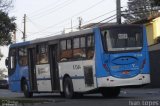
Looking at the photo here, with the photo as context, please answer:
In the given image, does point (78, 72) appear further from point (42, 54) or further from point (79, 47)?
point (42, 54)

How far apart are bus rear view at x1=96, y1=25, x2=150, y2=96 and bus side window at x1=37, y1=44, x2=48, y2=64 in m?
5.21

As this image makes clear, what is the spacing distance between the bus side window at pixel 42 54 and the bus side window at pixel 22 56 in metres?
1.60

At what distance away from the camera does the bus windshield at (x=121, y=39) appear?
23.2 meters

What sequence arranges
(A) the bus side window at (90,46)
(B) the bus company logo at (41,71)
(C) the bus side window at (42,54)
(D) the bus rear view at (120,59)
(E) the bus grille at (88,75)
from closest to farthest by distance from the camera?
(D) the bus rear view at (120,59)
(A) the bus side window at (90,46)
(E) the bus grille at (88,75)
(C) the bus side window at (42,54)
(B) the bus company logo at (41,71)

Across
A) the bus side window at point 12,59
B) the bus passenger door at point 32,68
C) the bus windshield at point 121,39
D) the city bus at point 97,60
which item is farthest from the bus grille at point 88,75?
the bus side window at point 12,59

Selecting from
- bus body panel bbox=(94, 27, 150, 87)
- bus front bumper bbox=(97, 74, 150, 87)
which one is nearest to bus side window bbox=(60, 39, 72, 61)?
bus body panel bbox=(94, 27, 150, 87)

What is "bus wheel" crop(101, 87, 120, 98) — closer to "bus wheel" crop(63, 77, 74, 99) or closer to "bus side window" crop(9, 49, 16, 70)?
"bus wheel" crop(63, 77, 74, 99)

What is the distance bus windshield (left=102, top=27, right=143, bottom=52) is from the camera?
915 inches

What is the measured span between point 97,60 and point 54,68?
450 centimetres

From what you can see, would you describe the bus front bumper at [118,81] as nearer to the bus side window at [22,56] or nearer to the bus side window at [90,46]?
the bus side window at [90,46]

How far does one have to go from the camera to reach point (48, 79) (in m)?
27.8

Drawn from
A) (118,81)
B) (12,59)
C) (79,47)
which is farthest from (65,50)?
(12,59)

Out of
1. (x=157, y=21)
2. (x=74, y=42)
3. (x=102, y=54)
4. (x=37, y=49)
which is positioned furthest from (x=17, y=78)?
(x=157, y=21)

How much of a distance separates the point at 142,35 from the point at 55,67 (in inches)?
214
